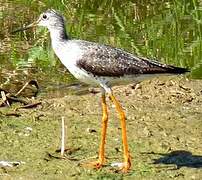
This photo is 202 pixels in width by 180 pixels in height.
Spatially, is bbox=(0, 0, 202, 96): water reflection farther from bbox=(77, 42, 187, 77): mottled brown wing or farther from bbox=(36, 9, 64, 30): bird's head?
bbox=(77, 42, 187, 77): mottled brown wing

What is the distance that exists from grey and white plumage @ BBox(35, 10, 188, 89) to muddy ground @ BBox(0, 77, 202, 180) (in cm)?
88

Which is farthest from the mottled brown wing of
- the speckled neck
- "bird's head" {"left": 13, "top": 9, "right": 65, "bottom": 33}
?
"bird's head" {"left": 13, "top": 9, "right": 65, "bottom": 33}

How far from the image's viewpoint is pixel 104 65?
7754mm

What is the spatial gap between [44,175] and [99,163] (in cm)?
62

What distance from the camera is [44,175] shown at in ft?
24.9

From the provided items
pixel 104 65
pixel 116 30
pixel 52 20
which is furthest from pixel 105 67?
pixel 116 30

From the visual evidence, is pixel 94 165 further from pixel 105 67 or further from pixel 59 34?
pixel 59 34

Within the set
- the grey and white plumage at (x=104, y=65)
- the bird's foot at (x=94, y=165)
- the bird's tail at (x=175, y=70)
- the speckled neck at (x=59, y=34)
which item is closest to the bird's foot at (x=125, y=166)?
the bird's foot at (x=94, y=165)

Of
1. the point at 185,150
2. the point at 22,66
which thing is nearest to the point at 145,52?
the point at 22,66

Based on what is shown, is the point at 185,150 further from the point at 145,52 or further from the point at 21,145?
the point at 145,52

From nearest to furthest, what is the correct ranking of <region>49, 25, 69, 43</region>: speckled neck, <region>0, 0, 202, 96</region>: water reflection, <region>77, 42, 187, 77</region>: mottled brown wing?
<region>77, 42, 187, 77</region>: mottled brown wing < <region>49, 25, 69, 43</region>: speckled neck < <region>0, 0, 202, 96</region>: water reflection

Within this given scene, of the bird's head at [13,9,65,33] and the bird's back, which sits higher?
the bird's head at [13,9,65,33]

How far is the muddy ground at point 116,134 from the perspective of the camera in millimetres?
7770

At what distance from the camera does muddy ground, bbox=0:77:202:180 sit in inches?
306
